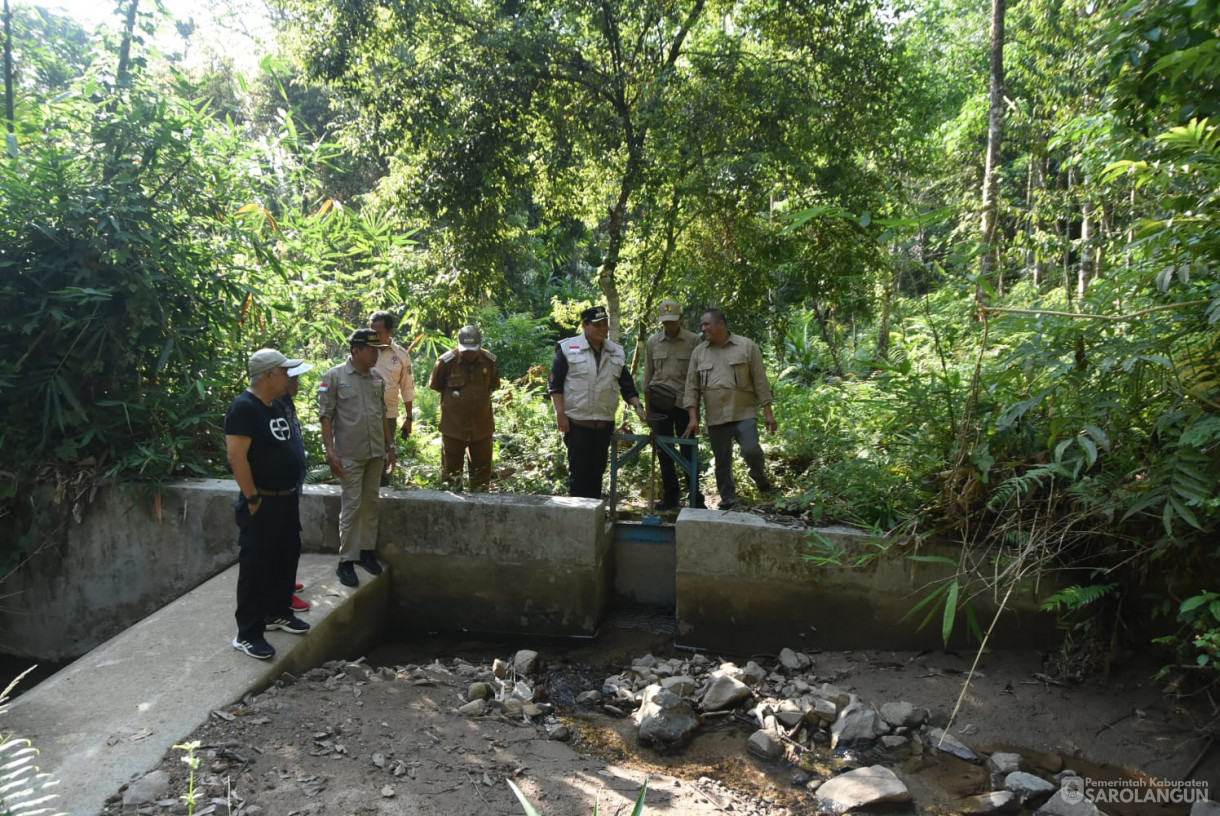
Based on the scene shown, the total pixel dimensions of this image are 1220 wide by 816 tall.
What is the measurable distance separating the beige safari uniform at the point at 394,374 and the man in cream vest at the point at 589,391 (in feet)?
4.17

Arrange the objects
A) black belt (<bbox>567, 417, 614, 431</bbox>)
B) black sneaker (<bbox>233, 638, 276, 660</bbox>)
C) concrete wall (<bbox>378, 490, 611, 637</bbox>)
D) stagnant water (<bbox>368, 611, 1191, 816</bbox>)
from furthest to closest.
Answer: black belt (<bbox>567, 417, 614, 431</bbox>) < concrete wall (<bbox>378, 490, 611, 637</bbox>) < black sneaker (<bbox>233, 638, 276, 660</bbox>) < stagnant water (<bbox>368, 611, 1191, 816</bbox>)

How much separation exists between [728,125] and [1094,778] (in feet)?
17.8

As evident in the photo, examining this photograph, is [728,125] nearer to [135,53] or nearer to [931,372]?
[931,372]

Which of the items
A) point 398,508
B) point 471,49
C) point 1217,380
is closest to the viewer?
point 1217,380

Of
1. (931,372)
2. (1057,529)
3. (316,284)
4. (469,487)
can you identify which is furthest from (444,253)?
(1057,529)

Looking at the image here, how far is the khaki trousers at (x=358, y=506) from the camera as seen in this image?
531cm

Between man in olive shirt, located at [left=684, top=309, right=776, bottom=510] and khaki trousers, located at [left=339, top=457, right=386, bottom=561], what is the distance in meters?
2.44

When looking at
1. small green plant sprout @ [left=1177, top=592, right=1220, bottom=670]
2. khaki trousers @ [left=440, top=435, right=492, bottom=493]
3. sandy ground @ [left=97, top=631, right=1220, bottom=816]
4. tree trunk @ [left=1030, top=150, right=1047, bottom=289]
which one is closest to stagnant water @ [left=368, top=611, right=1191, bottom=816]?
sandy ground @ [left=97, top=631, right=1220, bottom=816]

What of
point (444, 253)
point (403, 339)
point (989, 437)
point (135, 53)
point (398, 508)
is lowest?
point (398, 508)

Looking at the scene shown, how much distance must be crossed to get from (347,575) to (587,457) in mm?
2010

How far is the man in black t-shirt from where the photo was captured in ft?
13.5

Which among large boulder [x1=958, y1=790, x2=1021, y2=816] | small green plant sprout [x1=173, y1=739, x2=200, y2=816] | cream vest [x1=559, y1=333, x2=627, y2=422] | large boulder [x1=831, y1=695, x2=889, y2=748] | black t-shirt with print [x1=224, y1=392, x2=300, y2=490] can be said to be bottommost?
large boulder [x1=958, y1=790, x2=1021, y2=816]

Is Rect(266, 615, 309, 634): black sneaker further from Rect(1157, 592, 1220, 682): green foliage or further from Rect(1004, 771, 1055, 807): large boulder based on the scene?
Rect(1157, 592, 1220, 682): green foliage

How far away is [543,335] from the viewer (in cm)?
1502
